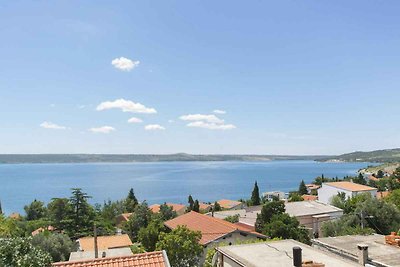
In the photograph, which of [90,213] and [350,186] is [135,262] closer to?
[90,213]

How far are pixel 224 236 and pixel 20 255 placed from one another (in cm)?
2157

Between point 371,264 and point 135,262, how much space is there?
8.53 meters

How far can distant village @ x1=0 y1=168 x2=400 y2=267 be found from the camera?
1081 centimetres

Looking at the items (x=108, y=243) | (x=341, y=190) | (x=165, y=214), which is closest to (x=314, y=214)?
(x=165, y=214)

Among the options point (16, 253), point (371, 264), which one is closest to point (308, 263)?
point (371, 264)

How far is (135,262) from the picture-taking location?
9133mm

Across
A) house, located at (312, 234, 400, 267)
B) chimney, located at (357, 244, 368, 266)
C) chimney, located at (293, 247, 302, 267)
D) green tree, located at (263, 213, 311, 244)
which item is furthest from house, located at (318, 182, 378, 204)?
chimney, located at (293, 247, 302, 267)

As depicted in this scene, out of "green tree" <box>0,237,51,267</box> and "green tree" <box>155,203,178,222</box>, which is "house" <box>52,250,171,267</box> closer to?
"green tree" <box>0,237,51,267</box>

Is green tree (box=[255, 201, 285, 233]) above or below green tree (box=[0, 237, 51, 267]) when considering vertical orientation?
below

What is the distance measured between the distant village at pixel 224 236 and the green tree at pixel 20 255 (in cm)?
3

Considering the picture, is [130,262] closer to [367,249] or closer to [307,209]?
[367,249]

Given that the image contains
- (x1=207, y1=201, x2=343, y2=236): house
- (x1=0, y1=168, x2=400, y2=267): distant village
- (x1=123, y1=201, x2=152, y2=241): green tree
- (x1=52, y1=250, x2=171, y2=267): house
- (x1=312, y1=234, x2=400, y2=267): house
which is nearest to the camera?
(x1=52, y1=250, x2=171, y2=267): house

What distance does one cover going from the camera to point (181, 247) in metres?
21.7

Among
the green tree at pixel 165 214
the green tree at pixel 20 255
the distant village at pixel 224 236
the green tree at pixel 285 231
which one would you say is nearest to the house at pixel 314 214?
the distant village at pixel 224 236
